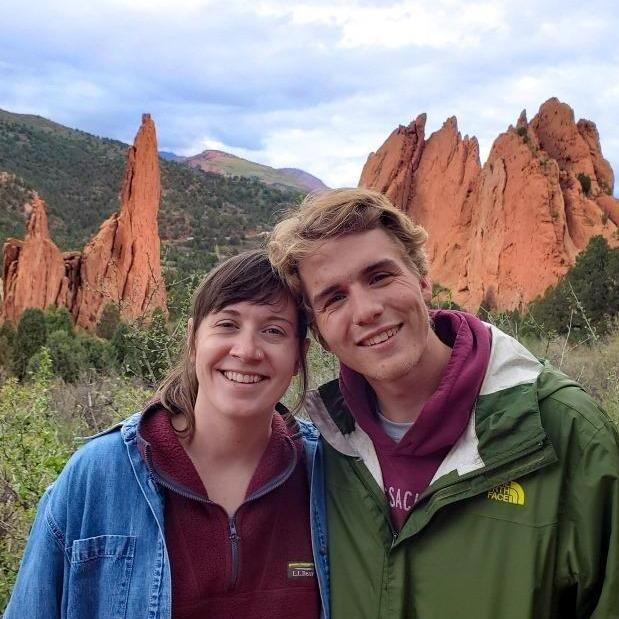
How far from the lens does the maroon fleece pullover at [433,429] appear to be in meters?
1.62

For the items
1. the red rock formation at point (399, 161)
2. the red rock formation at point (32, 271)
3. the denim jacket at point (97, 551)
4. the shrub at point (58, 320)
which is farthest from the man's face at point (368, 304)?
the red rock formation at point (399, 161)

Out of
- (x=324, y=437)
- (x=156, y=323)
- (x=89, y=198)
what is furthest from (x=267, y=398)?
(x=89, y=198)

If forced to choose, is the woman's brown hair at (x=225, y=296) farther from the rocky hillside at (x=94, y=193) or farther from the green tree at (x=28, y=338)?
the rocky hillside at (x=94, y=193)

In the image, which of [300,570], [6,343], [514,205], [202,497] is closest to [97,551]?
[202,497]

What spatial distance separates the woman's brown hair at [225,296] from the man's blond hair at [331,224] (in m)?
0.04

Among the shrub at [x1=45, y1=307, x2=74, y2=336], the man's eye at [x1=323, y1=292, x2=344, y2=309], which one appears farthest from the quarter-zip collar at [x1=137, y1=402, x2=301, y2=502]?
the shrub at [x1=45, y1=307, x2=74, y2=336]

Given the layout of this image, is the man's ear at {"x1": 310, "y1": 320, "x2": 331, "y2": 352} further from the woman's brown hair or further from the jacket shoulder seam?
the jacket shoulder seam

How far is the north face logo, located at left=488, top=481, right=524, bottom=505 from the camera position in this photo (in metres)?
1.47

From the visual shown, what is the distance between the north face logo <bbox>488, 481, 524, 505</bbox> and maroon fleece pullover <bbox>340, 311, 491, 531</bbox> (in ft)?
0.55

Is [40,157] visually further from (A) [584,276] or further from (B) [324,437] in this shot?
(B) [324,437]

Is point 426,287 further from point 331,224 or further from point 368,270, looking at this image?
point 331,224

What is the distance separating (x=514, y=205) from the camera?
83.6ft

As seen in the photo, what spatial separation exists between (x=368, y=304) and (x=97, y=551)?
0.96 meters

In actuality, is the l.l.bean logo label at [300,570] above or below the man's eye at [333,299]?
below
